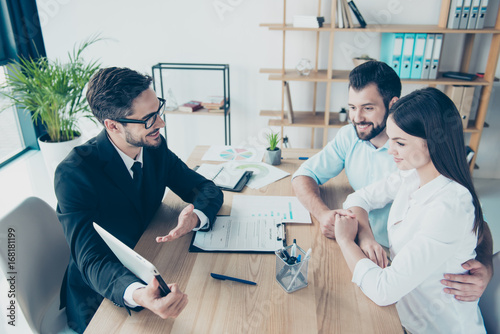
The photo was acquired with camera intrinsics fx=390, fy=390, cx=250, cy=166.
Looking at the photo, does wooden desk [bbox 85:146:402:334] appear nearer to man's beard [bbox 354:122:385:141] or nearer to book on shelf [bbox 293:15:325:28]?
man's beard [bbox 354:122:385:141]

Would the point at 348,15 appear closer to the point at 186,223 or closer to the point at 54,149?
the point at 186,223

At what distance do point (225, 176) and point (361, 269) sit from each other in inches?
34.3

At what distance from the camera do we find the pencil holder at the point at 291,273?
1.12m

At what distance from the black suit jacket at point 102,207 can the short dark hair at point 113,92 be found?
0.30 ft

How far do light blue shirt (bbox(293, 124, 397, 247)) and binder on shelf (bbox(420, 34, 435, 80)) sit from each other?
175 centimetres

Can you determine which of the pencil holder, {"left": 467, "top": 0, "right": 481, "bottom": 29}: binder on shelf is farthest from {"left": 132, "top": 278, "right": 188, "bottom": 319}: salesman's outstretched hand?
{"left": 467, "top": 0, "right": 481, "bottom": 29}: binder on shelf

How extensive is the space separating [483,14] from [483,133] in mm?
1103

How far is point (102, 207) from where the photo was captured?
53.9 inches

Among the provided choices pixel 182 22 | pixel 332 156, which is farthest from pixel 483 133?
pixel 182 22

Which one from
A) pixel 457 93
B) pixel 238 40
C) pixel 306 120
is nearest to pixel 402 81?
pixel 457 93

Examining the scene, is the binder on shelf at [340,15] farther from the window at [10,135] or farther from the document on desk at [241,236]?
the window at [10,135]

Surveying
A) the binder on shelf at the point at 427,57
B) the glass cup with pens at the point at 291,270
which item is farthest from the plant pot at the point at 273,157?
the binder on shelf at the point at 427,57

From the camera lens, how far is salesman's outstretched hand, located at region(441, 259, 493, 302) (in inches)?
44.9

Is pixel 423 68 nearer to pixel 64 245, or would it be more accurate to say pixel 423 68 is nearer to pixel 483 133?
pixel 483 133
